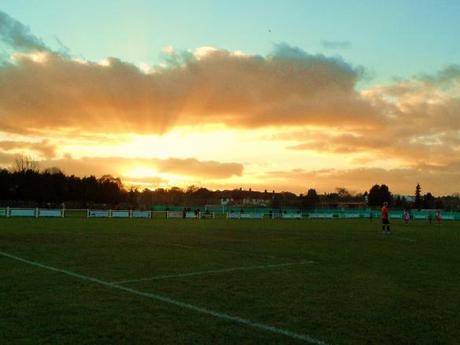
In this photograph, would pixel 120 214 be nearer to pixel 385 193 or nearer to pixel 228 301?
pixel 228 301

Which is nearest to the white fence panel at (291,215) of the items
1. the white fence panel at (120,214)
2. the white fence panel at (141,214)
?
the white fence panel at (141,214)

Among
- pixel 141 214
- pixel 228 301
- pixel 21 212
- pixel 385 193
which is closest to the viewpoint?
pixel 228 301

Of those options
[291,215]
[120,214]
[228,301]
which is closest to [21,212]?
[120,214]

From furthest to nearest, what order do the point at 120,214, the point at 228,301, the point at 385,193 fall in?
the point at 385,193
the point at 120,214
the point at 228,301

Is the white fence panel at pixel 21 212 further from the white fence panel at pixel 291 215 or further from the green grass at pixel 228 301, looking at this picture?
the green grass at pixel 228 301

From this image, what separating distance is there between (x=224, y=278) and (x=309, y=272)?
2679 millimetres

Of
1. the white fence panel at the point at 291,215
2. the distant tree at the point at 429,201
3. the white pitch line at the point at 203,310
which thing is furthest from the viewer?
the distant tree at the point at 429,201

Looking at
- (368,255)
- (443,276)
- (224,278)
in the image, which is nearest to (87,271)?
(224,278)

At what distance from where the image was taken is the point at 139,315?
308 inches

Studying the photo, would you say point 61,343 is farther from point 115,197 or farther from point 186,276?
point 115,197

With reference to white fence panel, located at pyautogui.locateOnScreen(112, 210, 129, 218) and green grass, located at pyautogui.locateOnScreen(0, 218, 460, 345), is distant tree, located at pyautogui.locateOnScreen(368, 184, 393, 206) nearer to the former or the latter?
white fence panel, located at pyautogui.locateOnScreen(112, 210, 129, 218)

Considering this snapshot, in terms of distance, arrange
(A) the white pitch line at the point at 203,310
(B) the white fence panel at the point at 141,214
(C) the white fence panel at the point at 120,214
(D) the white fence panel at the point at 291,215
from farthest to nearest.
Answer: (D) the white fence panel at the point at 291,215
(B) the white fence panel at the point at 141,214
(C) the white fence panel at the point at 120,214
(A) the white pitch line at the point at 203,310

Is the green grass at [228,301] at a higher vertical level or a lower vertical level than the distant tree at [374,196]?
lower

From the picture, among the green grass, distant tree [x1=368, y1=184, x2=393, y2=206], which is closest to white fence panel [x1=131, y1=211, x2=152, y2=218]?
the green grass
